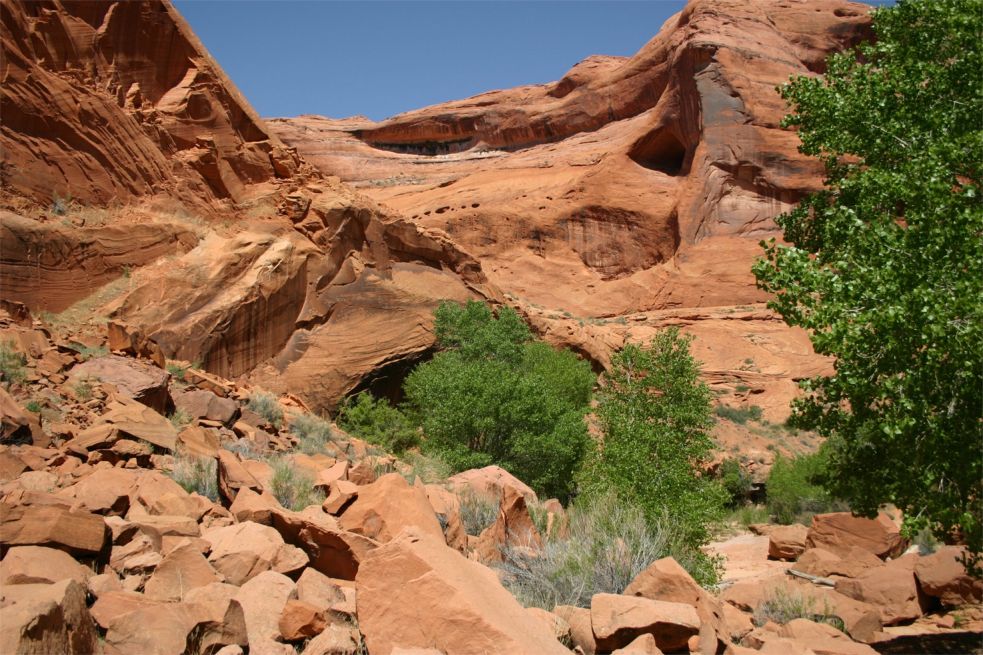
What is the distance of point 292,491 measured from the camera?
8258 mm

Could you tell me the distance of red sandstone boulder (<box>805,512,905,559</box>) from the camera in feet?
47.1

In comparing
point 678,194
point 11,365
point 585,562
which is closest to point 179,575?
point 585,562

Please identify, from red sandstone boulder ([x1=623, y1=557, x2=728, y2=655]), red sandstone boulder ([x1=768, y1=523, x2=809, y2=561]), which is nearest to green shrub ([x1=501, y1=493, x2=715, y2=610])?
red sandstone boulder ([x1=623, y1=557, x2=728, y2=655])

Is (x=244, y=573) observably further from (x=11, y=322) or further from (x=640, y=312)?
(x=640, y=312)

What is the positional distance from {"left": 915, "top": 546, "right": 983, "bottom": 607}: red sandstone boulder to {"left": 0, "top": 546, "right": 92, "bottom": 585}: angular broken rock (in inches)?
435

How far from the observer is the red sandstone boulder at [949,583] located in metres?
10.8

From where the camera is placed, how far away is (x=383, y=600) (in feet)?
15.1

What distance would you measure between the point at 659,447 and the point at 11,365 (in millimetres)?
10035

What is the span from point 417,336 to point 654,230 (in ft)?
82.6

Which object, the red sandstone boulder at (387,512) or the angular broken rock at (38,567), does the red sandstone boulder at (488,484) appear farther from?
the angular broken rock at (38,567)

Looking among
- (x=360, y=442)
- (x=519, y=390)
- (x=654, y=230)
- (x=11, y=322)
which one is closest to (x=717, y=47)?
(x=654, y=230)

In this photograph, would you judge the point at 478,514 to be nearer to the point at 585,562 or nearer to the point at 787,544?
the point at 585,562

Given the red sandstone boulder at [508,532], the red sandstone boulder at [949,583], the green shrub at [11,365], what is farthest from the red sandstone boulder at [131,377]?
the red sandstone boulder at [949,583]

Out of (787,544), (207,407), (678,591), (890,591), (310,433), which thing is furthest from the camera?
(787,544)
